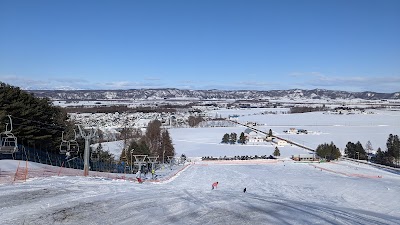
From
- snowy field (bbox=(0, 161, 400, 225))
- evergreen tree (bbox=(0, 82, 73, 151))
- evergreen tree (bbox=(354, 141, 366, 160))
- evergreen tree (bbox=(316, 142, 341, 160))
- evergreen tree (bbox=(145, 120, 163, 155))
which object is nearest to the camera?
snowy field (bbox=(0, 161, 400, 225))

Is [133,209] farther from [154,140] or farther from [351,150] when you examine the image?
[351,150]

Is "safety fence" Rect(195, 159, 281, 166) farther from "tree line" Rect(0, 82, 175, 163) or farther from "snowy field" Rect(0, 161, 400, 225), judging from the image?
"snowy field" Rect(0, 161, 400, 225)

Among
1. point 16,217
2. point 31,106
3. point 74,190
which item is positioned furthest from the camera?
point 31,106

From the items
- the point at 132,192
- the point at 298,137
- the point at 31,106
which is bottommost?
the point at 298,137

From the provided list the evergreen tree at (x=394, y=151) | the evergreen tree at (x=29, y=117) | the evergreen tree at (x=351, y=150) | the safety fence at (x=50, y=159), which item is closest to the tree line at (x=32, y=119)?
the evergreen tree at (x=29, y=117)

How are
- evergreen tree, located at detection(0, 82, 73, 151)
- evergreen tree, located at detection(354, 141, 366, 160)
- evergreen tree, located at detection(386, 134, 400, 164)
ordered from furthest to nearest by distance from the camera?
1. evergreen tree, located at detection(354, 141, 366, 160)
2. evergreen tree, located at detection(386, 134, 400, 164)
3. evergreen tree, located at detection(0, 82, 73, 151)

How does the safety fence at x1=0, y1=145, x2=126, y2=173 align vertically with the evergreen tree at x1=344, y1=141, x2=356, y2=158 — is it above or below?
above

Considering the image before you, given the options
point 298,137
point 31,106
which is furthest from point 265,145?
point 31,106

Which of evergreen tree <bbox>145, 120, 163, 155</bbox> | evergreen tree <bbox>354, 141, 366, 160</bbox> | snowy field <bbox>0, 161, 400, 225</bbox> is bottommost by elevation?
evergreen tree <bbox>354, 141, 366, 160</bbox>

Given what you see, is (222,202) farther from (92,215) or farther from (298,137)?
(298,137)

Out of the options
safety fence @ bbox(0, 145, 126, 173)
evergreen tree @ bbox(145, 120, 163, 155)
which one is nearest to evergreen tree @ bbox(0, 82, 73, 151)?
safety fence @ bbox(0, 145, 126, 173)

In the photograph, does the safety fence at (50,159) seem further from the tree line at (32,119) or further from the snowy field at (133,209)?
the snowy field at (133,209)
